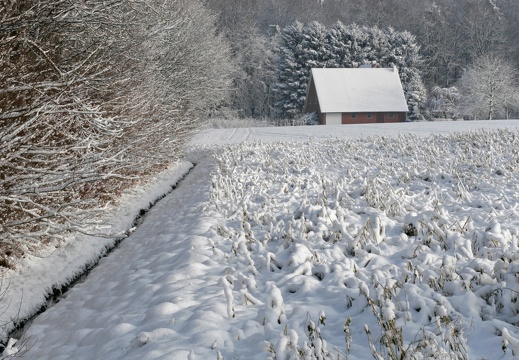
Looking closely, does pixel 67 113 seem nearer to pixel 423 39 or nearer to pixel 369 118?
pixel 369 118

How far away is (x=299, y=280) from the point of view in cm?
462

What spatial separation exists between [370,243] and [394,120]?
44.8 m

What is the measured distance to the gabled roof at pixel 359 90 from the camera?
4541 cm

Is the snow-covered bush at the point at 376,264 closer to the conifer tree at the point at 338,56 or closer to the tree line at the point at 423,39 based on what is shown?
the conifer tree at the point at 338,56

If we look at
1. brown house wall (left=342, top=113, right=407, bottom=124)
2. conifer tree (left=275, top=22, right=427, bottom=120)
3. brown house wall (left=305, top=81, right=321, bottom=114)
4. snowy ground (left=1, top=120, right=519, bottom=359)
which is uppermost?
conifer tree (left=275, top=22, right=427, bottom=120)

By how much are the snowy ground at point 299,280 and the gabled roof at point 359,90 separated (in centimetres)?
3712

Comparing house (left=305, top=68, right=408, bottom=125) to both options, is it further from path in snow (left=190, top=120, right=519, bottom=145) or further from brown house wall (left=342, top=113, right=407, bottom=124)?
path in snow (left=190, top=120, right=519, bottom=145)

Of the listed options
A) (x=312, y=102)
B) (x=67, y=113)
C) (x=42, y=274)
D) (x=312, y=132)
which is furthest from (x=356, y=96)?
(x=42, y=274)

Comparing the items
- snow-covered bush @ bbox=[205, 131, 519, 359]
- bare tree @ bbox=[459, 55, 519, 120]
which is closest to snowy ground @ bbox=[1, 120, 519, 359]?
snow-covered bush @ bbox=[205, 131, 519, 359]

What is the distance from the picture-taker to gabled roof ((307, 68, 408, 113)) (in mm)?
45406

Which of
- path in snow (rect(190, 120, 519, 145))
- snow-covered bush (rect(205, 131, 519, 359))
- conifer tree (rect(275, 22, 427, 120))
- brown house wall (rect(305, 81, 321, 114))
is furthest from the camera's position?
conifer tree (rect(275, 22, 427, 120))

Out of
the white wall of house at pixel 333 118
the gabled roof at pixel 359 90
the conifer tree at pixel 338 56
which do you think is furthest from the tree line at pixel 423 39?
the white wall of house at pixel 333 118

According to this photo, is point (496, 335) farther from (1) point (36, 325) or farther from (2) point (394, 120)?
(2) point (394, 120)

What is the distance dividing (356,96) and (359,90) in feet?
3.53
